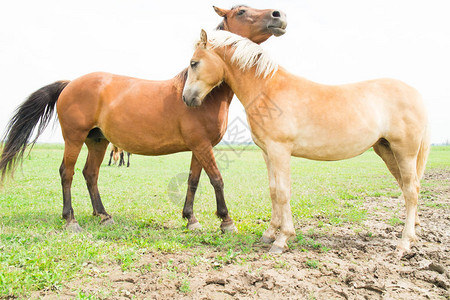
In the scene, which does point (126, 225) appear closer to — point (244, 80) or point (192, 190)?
point (192, 190)

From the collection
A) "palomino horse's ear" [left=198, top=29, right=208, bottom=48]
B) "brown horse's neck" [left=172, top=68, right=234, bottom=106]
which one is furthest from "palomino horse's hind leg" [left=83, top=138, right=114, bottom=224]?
"palomino horse's ear" [left=198, top=29, right=208, bottom=48]

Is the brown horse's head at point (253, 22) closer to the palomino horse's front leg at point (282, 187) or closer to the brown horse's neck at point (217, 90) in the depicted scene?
the brown horse's neck at point (217, 90)

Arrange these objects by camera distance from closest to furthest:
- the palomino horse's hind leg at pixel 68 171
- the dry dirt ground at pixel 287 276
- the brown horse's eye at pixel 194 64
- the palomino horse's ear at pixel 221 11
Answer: the dry dirt ground at pixel 287 276, the brown horse's eye at pixel 194 64, the palomino horse's ear at pixel 221 11, the palomino horse's hind leg at pixel 68 171

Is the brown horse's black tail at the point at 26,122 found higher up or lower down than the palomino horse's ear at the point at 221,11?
lower down

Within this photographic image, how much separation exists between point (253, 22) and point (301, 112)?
1614 millimetres

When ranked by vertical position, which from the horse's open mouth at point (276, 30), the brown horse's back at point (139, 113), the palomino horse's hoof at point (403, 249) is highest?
the horse's open mouth at point (276, 30)

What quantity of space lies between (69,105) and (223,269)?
379 cm

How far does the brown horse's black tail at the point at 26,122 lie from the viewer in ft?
18.1

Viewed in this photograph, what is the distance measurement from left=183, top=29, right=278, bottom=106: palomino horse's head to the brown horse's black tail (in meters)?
3.21

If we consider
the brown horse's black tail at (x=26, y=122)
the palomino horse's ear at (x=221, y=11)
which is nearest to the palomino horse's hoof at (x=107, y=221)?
the brown horse's black tail at (x=26, y=122)

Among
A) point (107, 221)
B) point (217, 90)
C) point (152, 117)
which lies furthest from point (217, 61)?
point (107, 221)

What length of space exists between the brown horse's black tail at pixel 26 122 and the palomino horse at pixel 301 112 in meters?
3.27

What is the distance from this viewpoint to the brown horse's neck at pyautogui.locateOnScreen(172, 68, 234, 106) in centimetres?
459

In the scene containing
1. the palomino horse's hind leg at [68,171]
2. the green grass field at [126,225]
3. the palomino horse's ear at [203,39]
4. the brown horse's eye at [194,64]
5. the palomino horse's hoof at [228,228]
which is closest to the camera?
the green grass field at [126,225]
